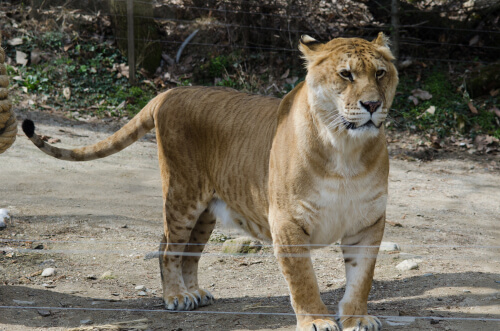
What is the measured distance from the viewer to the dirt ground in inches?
159

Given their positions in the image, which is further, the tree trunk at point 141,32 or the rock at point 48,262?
the tree trunk at point 141,32

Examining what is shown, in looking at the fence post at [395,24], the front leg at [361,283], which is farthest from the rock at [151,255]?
the fence post at [395,24]

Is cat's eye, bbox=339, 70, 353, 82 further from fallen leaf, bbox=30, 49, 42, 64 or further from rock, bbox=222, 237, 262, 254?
fallen leaf, bbox=30, 49, 42, 64

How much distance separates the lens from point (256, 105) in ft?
14.0

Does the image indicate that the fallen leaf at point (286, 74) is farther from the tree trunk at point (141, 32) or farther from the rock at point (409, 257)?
the rock at point (409, 257)

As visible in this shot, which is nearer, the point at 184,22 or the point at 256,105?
the point at 256,105

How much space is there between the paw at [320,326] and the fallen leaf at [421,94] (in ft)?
21.5

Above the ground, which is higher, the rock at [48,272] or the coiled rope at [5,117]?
the coiled rope at [5,117]

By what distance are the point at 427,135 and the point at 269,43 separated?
299 centimetres

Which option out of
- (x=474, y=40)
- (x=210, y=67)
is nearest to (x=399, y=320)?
(x=210, y=67)

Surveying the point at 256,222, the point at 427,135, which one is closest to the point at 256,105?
the point at 256,222

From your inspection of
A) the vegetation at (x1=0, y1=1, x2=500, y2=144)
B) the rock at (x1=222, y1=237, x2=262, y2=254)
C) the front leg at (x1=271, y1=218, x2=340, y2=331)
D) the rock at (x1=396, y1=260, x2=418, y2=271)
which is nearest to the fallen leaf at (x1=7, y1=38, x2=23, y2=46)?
the vegetation at (x1=0, y1=1, x2=500, y2=144)

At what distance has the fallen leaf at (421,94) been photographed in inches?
372

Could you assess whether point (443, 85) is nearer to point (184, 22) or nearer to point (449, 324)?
point (184, 22)
